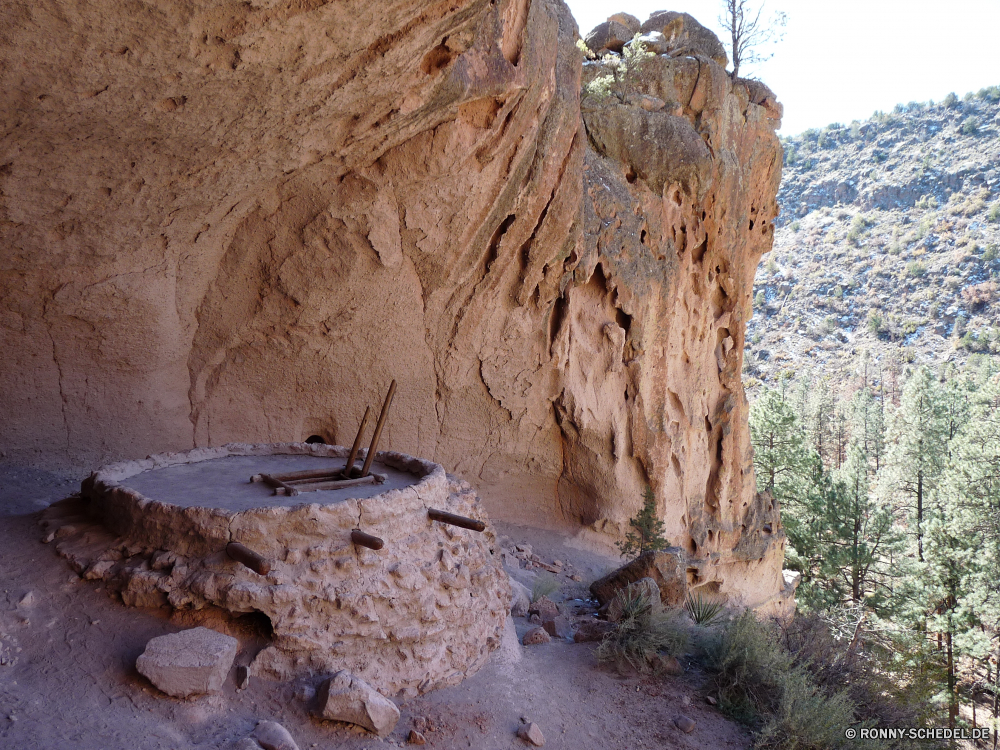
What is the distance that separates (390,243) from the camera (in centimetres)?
696

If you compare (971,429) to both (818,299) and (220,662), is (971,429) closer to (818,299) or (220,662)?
(220,662)

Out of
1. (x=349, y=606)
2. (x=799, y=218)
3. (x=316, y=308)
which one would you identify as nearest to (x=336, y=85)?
(x=316, y=308)

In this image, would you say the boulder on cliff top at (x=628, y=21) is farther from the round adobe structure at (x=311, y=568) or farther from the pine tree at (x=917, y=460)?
the pine tree at (x=917, y=460)

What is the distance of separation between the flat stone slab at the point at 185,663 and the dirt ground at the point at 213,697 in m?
0.06

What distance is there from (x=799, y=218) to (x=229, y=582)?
6548 centimetres

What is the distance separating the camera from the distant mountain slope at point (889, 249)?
44094 mm

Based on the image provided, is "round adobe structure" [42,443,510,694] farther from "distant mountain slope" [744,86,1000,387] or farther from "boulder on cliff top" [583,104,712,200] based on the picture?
"distant mountain slope" [744,86,1000,387]

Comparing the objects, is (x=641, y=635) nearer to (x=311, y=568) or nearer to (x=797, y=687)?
(x=797, y=687)

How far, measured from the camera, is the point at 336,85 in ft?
15.1

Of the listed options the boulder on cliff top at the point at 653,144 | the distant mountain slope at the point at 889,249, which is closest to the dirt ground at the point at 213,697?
the boulder on cliff top at the point at 653,144

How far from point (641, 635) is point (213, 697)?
2.65 metres

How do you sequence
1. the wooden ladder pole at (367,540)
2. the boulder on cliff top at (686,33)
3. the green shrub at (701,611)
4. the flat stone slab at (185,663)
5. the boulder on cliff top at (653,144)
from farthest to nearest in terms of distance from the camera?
1. the boulder on cliff top at (686,33)
2. the boulder on cliff top at (653,144)
3. the green shrub at (701,611)
4. the wooden ladder pole at (367,540)
5. the flat stone slab at (185,663)

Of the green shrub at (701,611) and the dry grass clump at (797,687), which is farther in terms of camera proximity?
the green shrub at (701,611)

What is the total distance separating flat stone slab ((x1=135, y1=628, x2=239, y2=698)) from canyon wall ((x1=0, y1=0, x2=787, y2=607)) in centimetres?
295
